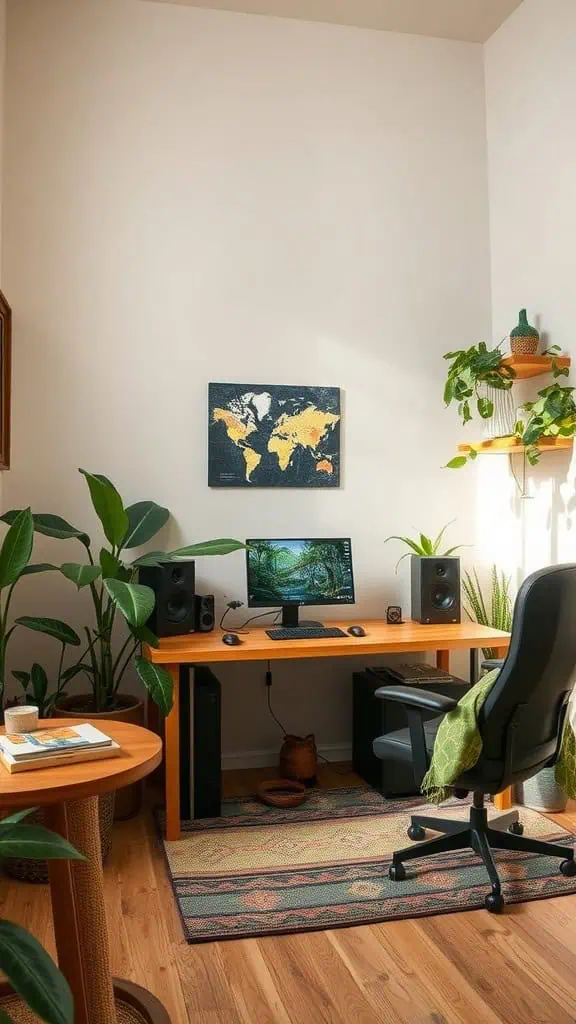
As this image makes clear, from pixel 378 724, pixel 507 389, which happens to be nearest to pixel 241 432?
pixel 507 389

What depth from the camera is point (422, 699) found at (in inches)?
100

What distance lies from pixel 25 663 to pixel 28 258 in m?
1.72

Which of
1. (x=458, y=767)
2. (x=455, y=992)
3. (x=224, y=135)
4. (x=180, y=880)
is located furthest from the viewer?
(x=224, y=135)

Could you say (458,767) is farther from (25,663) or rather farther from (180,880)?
(25,663)

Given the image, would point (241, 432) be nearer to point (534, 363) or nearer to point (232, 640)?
point (232, 640)

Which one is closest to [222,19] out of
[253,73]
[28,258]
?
[253,73]

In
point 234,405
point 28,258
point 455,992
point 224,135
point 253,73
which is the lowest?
point 455,992

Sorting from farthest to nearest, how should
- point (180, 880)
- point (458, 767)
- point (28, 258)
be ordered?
point (28, 258), point (180, 880), point (458, 767)

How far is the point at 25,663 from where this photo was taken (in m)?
3.59

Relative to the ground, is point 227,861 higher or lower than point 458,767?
lower

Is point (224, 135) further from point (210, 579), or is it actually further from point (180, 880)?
point (180, 880)

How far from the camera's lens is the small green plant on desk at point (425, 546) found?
12.6ft

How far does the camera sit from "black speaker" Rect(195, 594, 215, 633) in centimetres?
347

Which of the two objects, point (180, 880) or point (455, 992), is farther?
point (180, 880)
